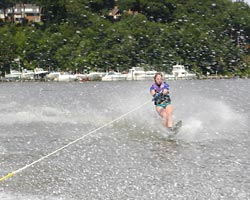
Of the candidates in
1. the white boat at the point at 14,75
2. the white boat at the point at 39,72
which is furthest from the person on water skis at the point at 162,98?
the white boat at the point at 14,75

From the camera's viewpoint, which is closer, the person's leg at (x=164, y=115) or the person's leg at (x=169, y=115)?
the person's leg at (x=169, y=115)

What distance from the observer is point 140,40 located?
2847 inches

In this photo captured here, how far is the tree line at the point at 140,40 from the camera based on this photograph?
72.3m

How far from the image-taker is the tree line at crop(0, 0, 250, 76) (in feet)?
237

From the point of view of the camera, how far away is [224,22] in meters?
76.9

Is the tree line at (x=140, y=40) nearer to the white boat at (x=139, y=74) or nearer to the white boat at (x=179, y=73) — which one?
the white boat at (x=179, y=73)

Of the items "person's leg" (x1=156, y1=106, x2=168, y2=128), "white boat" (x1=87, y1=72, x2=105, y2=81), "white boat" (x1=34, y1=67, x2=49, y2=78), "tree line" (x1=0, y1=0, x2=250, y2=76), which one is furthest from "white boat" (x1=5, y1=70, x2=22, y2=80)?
"person's leg" (x1=156, y1=106, x2=168, y2=128)

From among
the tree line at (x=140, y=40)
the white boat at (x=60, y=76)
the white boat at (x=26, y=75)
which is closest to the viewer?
the tree line at (x=140, y=40)

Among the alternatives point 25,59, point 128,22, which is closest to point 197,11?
point 128,22

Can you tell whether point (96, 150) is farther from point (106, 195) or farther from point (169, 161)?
point (106, 195)

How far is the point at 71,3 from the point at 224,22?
21702 millimetres

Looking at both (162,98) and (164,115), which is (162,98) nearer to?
(162,98)

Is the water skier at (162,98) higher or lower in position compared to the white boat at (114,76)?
higher

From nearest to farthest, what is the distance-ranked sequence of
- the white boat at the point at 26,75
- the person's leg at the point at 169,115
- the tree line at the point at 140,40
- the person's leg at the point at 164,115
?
the person's leg at the point at 169,115 < the person's leg at the point at 164,115 < the tree line at the point at 140,40 < the white boat at the point at 26,75
